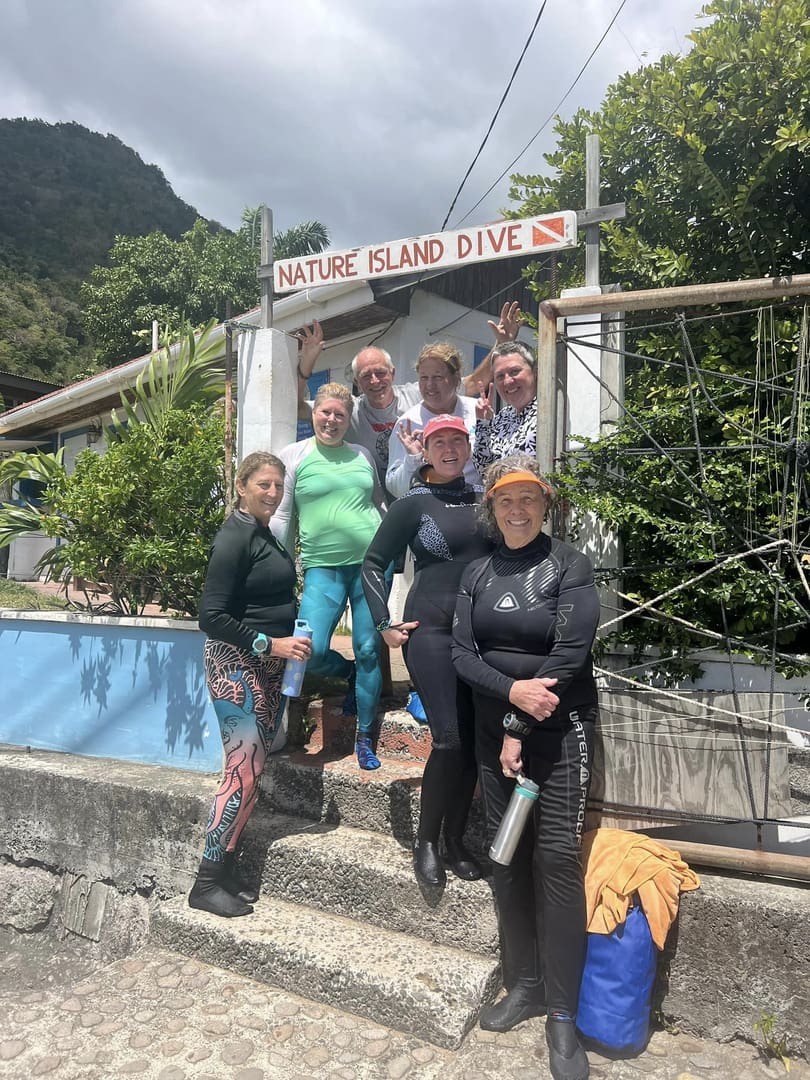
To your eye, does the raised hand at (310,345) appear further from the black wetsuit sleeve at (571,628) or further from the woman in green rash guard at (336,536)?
the black wetsuit sleeve at (571,628)

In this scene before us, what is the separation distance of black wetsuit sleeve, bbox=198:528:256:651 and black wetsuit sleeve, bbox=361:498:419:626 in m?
0.50

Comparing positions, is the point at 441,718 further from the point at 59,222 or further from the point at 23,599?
the point at 59,222

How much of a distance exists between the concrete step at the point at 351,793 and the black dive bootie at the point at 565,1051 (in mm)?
740

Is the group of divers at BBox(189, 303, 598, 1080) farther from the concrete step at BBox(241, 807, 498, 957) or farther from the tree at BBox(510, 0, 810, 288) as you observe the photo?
the tree at BBox(510, 0, 810, 288)

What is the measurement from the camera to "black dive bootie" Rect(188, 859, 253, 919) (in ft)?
A: 10.4

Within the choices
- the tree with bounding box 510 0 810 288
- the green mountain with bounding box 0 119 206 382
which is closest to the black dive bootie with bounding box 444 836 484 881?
the tree with bounding box 510 0 810 288

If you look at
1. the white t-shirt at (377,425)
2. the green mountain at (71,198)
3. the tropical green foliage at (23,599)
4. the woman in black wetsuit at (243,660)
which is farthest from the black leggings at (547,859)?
the green mountain at (71,198)

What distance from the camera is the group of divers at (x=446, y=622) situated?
8.14 feet

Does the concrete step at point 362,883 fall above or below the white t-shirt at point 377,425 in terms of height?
below

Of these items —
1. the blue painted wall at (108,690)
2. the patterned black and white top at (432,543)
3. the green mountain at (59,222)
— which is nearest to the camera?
the patterned black and white top at (432,543)

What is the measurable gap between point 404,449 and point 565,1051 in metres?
2.51

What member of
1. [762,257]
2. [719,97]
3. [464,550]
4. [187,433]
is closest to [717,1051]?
[464,550]

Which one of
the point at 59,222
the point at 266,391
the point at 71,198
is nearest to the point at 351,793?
the point at 266,391

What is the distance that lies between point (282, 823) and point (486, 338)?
24.8ft
